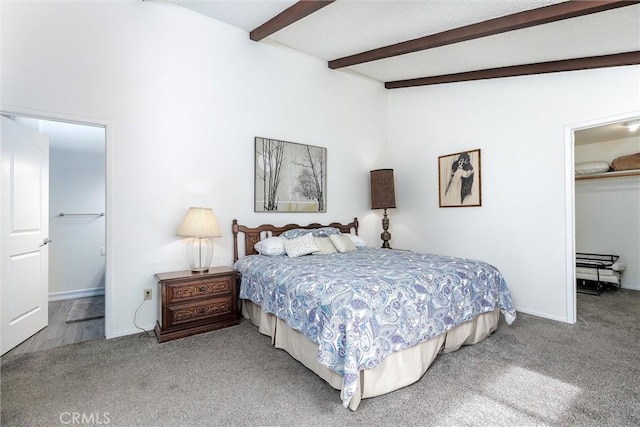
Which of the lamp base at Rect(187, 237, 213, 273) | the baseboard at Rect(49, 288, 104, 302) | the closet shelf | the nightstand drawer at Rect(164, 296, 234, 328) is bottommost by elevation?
the baseboard at Rect(49, 288, 104, 302)

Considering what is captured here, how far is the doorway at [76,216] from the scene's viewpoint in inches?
157

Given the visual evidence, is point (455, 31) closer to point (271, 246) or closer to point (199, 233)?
point (271, 246)

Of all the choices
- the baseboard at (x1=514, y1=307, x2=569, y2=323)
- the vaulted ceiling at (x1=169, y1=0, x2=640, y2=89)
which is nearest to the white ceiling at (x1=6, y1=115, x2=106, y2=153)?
the vaulted ceiling at (x1=169, y1=0, x2=640, y2=89)

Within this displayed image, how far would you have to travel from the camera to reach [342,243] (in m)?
3.61

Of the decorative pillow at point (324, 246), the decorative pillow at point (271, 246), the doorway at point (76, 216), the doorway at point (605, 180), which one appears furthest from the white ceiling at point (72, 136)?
the doorway at point (605, 180)

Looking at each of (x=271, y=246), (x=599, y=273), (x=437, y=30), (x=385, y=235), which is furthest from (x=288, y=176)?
(x=599, y=273)

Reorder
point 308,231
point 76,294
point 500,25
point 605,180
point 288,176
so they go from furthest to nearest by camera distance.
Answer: point 605,180 < point 76,294 < point 288,176 < point 308,231 < point 500,25

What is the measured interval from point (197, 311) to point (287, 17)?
9.38 feet

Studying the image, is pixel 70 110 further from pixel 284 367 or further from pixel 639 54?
pixel 639 54

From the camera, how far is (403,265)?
2643mm

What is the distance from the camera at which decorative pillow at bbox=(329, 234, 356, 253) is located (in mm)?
3582

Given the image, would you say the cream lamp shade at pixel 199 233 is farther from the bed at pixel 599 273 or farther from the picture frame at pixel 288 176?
the bed at pixel 599 273

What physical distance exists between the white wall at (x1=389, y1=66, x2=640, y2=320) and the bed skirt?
3.29ft

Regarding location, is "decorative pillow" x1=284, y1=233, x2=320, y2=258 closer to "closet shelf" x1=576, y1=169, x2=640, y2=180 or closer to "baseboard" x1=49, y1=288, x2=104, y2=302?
"baseboard" x1=49, y1=288, x2=104, y2=302
